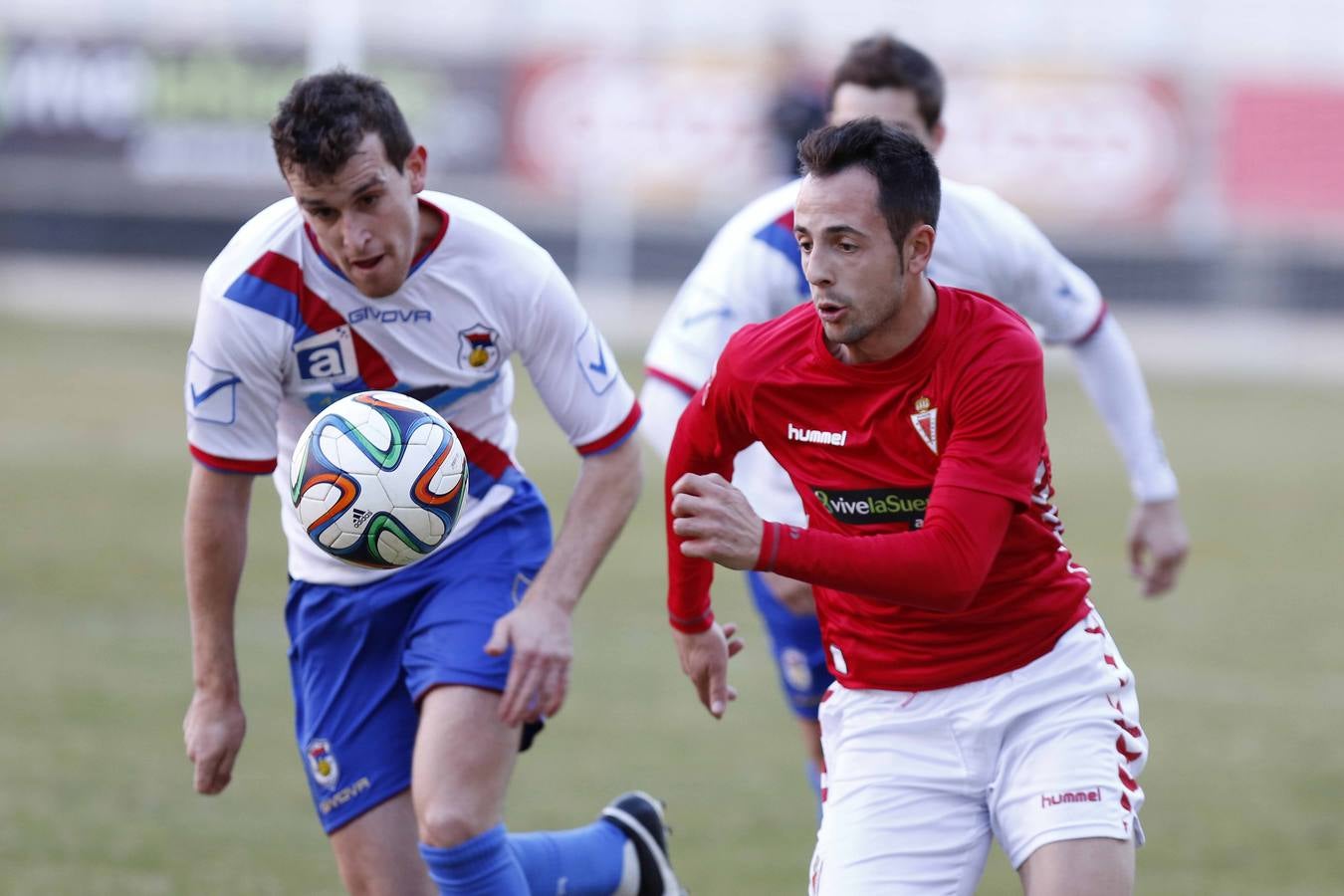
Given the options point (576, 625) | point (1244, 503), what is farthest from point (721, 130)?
point (576, 625)

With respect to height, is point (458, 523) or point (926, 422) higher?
point (926, 422)

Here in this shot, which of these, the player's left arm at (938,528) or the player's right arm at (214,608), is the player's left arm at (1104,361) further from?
the player's right arm at (214,608)

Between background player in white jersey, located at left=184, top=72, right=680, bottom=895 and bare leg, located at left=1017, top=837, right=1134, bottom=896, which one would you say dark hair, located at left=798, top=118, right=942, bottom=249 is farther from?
bare leg, located at left=1017, top=837, right=1134, bottom=896

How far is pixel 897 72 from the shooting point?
505cm

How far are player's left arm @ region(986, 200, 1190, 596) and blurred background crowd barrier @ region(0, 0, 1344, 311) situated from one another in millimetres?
16511

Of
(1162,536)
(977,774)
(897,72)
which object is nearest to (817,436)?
(977,774)

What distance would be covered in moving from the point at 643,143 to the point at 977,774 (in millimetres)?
19734

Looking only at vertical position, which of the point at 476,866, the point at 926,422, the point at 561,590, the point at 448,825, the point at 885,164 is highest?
the point at 885,164

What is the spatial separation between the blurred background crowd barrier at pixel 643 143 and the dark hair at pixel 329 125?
1769cm

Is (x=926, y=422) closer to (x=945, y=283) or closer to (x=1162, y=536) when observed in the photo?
(x=945, y=283)

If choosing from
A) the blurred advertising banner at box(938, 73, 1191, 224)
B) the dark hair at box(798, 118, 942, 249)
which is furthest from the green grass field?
the blurred advertising banner at box(938, 73, 1191, 224)

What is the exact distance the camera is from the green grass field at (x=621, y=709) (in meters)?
5.70

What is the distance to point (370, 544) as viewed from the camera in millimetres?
3939

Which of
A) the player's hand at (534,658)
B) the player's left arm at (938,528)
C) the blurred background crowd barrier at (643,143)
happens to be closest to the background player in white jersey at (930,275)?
the player's hand at (534,658)
